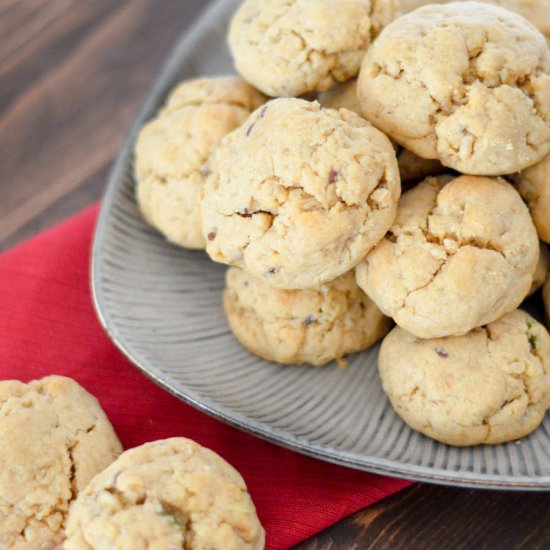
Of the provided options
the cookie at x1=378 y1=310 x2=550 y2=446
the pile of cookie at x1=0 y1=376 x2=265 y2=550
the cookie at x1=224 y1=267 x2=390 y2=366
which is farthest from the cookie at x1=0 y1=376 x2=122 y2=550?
the cookie at x1=378 y1=310 x2=550 y2=446

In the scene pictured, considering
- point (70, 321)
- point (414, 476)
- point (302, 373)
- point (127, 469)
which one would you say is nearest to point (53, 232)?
point (70, 321)

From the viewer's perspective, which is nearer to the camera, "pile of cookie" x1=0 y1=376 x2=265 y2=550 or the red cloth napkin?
"pile of cookie" x1=0 y1=376 x2=265 y2=550

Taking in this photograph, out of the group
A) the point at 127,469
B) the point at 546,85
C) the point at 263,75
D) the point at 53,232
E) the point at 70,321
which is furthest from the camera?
the point at 53,232

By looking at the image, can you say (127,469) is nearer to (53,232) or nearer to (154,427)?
(154,427)

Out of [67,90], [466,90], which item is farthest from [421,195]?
[67,90]

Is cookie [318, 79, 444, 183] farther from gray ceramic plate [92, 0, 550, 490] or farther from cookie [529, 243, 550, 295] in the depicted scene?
gray ceramic plate [92, 0, 550, 490]

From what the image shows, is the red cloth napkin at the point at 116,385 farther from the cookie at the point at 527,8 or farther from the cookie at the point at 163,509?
the cookie at the point at 527,8
